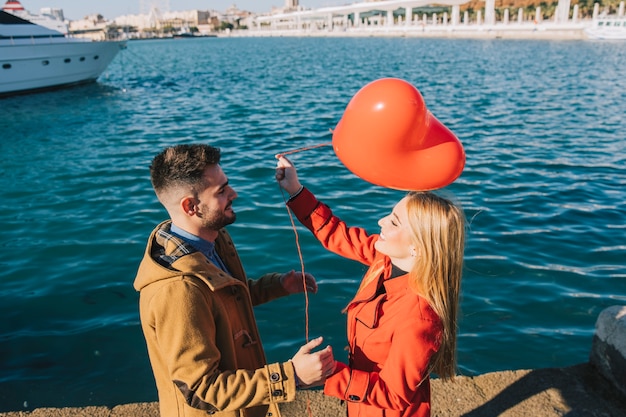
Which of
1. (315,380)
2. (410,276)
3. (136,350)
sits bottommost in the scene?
(136,350)

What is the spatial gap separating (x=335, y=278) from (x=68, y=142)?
33.4ft

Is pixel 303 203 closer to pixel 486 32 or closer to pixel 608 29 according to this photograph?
pixel 608 29

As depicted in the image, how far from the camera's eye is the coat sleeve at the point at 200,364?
2.01 metres

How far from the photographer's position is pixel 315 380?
213 centimetres

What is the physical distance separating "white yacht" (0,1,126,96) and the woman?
25.3 m

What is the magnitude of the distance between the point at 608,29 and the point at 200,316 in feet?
217

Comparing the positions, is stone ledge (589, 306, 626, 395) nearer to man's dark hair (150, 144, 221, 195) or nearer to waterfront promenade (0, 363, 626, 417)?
waterfront promenade (0, 363, 626, 417)

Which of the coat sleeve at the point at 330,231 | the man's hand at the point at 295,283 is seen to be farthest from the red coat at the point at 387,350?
the man's hand at the point at 295,283

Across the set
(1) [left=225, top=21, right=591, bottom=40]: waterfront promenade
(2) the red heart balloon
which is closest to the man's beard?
(2) the red heart balloon

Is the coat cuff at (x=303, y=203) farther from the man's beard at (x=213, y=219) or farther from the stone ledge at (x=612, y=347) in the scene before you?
the stone ledge at (x=612, y=347)

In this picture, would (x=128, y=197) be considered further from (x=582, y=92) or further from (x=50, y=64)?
(x=50, y=64)

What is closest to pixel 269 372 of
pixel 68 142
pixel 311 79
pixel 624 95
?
pixel 68 142

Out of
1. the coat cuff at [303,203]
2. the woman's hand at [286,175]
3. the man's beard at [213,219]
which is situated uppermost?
the woman's hand at [286,175]

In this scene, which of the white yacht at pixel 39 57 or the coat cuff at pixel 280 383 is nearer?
the coat cuff at pixel 280 383
